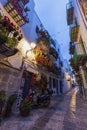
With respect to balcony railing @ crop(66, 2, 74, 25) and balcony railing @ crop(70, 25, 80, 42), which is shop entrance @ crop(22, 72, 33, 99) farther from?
balcony railing @ crop(66, 2, 74, 25)

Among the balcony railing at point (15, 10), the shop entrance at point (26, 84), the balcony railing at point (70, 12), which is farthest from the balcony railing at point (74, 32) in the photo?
the balcony railing at point (15, 10)

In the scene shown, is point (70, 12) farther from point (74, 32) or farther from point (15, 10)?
point (15, 10)

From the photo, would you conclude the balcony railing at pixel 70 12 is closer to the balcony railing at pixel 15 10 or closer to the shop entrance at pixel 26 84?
the balcony railing at pixel 15 10

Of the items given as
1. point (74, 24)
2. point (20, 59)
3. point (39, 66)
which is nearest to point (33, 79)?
point (39, 66)

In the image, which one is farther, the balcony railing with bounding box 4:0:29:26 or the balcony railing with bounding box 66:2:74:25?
the balcony railing with bounding box 66:2:74:25

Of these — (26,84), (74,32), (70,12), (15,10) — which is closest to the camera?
(15,10)

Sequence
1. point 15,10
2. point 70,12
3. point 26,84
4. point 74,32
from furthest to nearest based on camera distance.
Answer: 1. point 74,32
2. point 70,12
3. point 26,84
4. point 15,10

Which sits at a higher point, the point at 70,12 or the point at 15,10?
the point at 70,12

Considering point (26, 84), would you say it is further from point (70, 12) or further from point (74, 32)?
point (70, 12)

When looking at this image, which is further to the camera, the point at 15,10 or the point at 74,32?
the point at 74,32

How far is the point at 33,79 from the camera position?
1069 cm

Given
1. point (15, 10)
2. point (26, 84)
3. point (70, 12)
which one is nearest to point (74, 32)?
point (70, 12)

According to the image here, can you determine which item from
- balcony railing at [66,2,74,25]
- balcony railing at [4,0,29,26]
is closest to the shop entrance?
balcony railing at [4,0,29,26]

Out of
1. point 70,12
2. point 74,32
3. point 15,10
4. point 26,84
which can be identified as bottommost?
point 26,84
